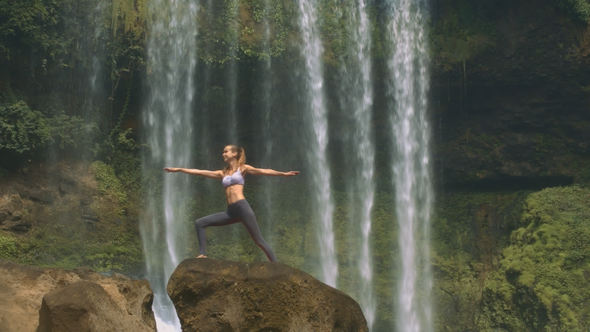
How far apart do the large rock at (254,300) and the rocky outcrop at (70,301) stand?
421 millimetres

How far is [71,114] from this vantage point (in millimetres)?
16266

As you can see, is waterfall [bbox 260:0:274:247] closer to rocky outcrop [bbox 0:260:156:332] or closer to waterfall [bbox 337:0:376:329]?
waterfall [bbox 337:0:376:329]

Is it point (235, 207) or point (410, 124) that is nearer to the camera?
point (235, 207)

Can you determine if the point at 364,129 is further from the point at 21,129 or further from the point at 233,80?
the point at 21,129

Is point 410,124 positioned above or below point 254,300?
above

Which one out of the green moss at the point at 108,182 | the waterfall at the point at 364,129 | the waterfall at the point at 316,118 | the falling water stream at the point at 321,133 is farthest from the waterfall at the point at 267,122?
the green moss at the point at 108,182

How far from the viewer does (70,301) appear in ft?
16.2

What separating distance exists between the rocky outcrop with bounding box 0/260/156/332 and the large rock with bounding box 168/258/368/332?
0.42 metres

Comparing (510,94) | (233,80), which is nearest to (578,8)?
(510,94)

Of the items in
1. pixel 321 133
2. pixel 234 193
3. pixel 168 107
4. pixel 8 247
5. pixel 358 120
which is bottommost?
pixel 8 247

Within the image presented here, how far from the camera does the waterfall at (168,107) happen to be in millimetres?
16547

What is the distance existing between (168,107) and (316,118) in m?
3.86

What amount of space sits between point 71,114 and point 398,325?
9.61m

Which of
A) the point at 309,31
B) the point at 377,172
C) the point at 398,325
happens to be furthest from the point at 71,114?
the point at 398,325
